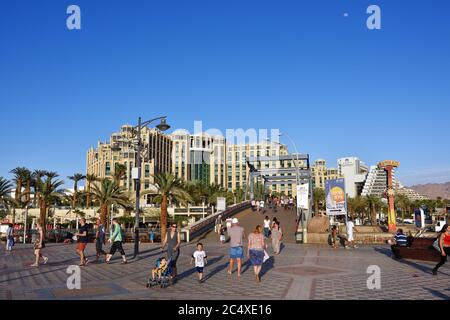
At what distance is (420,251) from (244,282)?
799cm

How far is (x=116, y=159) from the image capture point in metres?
136

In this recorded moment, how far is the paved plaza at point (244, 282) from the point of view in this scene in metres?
8.60

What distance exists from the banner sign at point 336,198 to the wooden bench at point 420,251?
9.85m

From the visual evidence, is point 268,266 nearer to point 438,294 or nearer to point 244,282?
point 244,282

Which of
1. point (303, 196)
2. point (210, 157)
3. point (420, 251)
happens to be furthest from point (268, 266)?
point (210, 157)

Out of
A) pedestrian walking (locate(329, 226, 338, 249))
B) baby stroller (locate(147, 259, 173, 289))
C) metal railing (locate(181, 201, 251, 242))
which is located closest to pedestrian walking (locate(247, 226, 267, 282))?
baby stroller (locate(147, 259, 173, 289))

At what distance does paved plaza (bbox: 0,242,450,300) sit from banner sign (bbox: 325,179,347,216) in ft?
36.2

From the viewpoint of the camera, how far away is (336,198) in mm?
26062

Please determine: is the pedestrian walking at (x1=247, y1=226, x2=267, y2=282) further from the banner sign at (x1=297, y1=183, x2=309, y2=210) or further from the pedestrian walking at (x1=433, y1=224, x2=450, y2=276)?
the banner sign at (x1=297, y1=183, x2=309, y2=210)

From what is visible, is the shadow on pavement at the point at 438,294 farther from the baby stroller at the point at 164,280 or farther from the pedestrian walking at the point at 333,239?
the pedestrian walking at the point at 333,239

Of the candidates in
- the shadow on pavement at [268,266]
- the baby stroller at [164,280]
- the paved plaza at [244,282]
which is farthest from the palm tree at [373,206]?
the baby stroller at [164,280]
